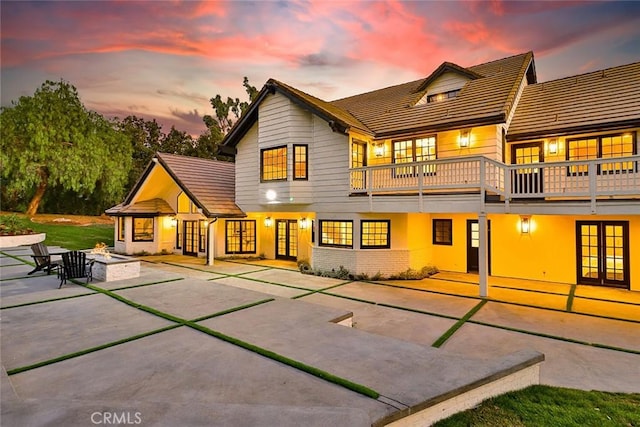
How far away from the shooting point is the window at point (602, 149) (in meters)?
A: 9.82

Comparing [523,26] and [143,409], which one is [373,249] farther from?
[523,26]

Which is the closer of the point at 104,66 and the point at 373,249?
the point at 373,249

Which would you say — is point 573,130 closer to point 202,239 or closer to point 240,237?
point 240,237

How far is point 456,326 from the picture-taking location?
7.12 m

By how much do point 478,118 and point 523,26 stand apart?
379 inches

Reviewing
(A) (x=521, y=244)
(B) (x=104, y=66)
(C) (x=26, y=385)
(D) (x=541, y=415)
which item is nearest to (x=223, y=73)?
(B) (x=104, y=66)

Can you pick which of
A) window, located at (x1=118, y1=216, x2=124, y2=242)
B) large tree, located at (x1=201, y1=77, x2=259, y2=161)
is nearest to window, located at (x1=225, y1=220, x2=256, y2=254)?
window, located at (x1=118, y1=216, x2=124, y2=242)

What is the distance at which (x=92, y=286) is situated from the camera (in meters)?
9.36

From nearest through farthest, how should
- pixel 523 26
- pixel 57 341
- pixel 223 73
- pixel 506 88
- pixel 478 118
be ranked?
pixel 57 341 → pixel 478 118 → pixel 506 88 → pixel 523 26 → pixel 223 73

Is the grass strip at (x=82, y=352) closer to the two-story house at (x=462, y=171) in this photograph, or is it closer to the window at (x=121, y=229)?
the two-story house at (x=462, y=171)

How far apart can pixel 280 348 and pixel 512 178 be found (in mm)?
8018

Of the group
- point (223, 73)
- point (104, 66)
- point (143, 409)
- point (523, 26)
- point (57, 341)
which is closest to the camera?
point (143, 409)

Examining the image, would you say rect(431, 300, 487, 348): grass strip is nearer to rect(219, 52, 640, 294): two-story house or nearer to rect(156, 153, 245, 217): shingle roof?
rect(219, 52, 640, 294): two-story house

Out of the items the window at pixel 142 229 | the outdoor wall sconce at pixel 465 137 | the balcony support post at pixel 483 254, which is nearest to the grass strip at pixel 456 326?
the balcony support post at pixel 483 254
